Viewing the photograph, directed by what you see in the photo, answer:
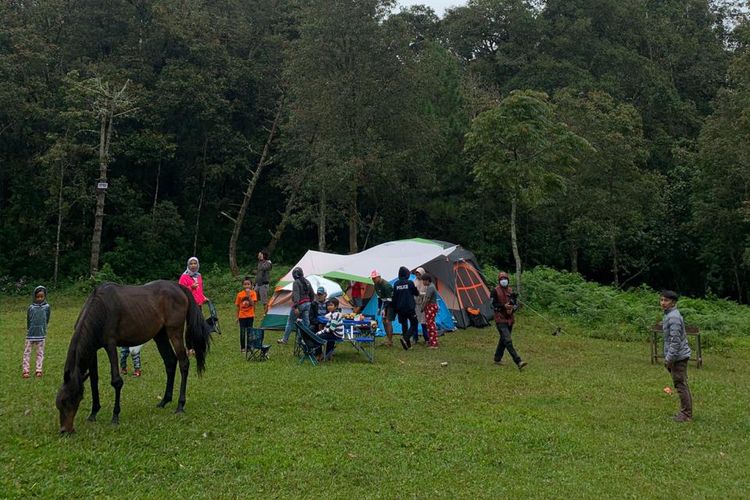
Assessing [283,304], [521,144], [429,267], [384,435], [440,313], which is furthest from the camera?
[521,144]

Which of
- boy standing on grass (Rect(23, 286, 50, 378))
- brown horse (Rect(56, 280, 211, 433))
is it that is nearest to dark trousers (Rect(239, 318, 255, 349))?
brown horse (Rect(56, 280, 211, 433))

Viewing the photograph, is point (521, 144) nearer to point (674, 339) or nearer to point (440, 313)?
point (440, 313)

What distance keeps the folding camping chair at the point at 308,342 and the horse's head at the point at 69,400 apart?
4.64m

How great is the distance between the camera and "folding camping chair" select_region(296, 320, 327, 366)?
1076cm

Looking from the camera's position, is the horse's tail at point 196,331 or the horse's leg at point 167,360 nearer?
the horse's leg at point 167,360

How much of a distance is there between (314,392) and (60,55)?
23.9 metres

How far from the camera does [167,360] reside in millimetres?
7969

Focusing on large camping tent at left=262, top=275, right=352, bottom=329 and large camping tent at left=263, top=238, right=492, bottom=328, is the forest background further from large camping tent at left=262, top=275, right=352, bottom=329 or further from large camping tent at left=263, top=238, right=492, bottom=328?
large camping tent at left=262, top=275, right=352, bottom=329

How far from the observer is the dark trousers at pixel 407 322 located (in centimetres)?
1258

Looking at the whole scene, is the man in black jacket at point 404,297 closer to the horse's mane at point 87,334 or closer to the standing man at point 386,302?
the standing man at point 386,302

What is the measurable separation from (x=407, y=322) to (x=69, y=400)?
761cm

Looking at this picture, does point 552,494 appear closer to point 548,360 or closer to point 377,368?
point 377,368

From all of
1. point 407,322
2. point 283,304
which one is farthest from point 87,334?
point 283,304

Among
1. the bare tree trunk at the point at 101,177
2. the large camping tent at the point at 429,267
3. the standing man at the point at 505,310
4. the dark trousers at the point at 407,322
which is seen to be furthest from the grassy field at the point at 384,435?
the bare tree trunk at the point at 101,177
